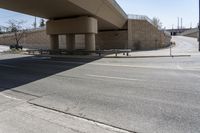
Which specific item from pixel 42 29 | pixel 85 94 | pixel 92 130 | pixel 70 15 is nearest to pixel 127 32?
pixel 70 15

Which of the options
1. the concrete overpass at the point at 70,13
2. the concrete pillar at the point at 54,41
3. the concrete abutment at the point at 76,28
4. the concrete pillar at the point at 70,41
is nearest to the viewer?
the concrete overpass at the point at 70,13

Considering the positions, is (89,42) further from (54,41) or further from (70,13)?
(54,41)

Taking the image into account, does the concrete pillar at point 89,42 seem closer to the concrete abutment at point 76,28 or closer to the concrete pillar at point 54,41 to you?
the concrete abutment at point 76,28

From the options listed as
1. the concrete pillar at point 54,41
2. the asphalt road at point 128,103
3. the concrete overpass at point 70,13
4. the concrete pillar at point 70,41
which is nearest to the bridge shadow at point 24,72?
the asphalt road at point 128,103

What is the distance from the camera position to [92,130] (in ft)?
15.7

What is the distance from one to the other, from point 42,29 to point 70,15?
33921 millimetres

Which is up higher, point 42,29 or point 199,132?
point 42,29

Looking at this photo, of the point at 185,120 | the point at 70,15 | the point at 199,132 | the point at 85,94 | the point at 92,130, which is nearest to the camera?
the point at 199,132

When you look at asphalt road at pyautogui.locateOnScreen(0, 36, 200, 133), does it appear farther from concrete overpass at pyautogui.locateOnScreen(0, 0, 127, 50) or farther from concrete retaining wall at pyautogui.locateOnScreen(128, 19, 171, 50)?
concrete retaining wall at pyautogui.locateOnScreen(128, 19, 171, 50)

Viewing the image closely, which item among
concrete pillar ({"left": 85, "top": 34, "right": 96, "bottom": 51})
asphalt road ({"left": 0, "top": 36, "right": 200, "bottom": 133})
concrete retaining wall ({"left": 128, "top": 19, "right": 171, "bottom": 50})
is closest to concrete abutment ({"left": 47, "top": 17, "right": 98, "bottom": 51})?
concrete pillar ({"left": 85, "top": 34, "right": 96, "bottom": 51})

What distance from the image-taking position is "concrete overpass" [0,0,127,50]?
22456 mm

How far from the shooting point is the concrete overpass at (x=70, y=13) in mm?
22456

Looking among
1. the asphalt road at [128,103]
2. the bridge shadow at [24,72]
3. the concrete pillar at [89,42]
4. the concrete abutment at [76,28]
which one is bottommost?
the asphalt road at [128,103]

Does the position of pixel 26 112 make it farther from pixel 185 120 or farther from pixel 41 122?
pixel 185 120
